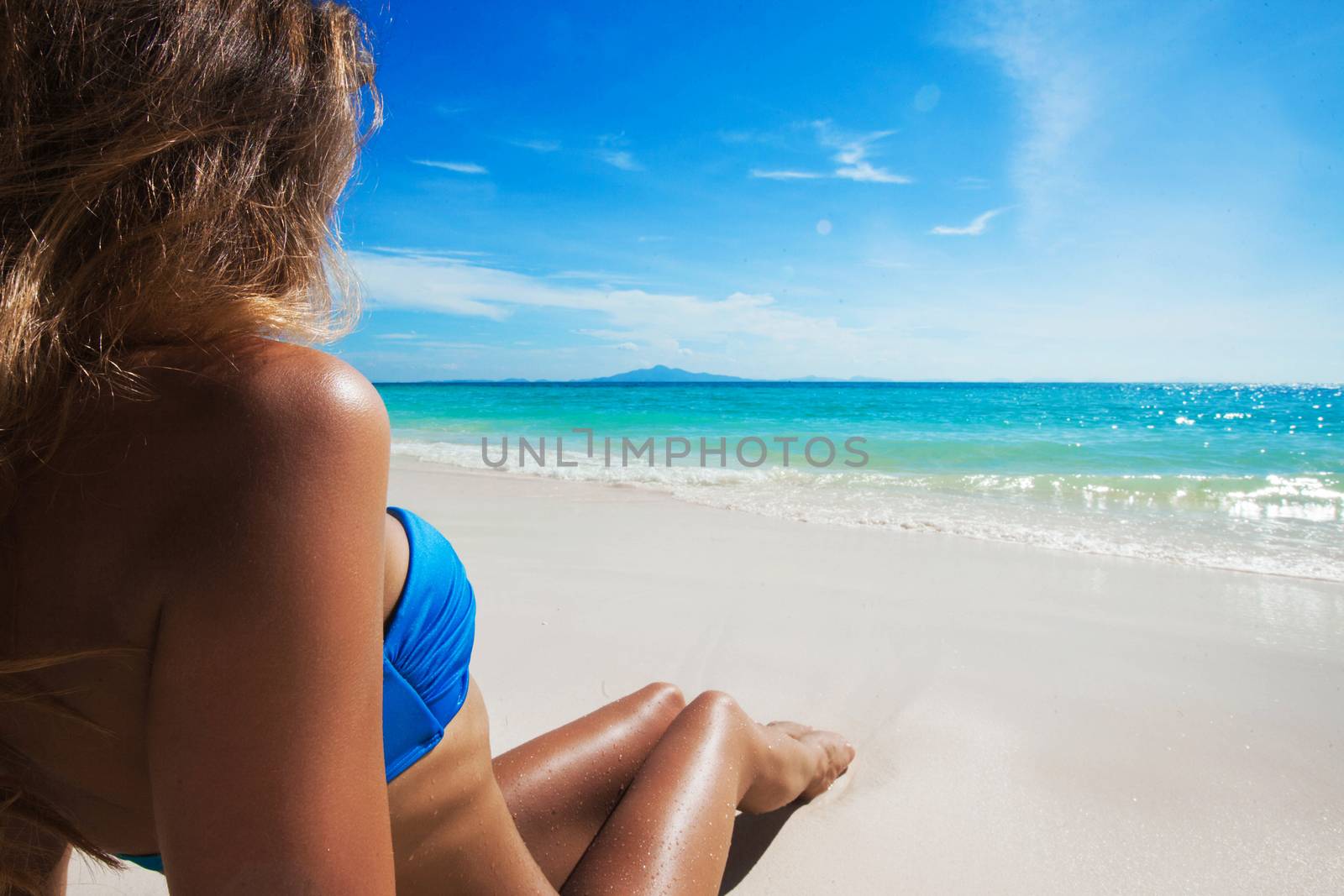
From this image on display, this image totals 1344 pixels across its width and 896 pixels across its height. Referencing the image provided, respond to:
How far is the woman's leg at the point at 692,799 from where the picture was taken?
1216mm

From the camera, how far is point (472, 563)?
4191 mm

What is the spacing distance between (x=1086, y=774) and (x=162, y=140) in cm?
267

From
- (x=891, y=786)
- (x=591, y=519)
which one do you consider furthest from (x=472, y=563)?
(x=891, y=786)

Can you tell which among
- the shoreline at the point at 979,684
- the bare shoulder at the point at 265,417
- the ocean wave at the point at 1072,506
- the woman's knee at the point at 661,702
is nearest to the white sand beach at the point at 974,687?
the shoreline at the point at 979,684

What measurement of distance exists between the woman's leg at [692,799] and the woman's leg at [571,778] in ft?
0.49

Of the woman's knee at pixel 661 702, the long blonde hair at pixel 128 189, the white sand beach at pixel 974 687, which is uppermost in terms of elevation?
the long blonde hair at pixel 128 189

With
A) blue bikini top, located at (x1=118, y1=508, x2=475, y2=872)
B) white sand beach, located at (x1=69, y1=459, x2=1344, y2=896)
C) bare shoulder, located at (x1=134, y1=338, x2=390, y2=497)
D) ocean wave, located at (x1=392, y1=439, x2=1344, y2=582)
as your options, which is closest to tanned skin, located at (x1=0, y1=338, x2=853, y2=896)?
bare shoulder, located at (x1=134, y1=338, x2=390, y2=497)

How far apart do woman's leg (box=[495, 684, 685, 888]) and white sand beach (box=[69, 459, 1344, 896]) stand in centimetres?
45

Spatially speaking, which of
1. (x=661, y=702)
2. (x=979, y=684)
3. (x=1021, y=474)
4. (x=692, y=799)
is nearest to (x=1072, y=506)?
(x=1021, y=474)

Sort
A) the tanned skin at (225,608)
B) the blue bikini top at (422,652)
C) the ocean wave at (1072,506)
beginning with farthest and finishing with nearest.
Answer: the ocean wave at (1072,506), the blue bikini top at (422,652), the tanned skin at (225,608)

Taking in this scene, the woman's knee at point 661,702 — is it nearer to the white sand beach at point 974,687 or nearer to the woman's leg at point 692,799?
the woman's leg at point 692,799

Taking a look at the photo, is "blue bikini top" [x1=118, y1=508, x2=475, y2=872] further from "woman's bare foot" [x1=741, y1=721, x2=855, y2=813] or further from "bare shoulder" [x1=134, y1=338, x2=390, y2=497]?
"woman's bare foot" [x1=741, y1=721, x2=855, y2=813]

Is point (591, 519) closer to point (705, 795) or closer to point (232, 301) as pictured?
point (705, 795)

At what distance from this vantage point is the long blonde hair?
66 cm
